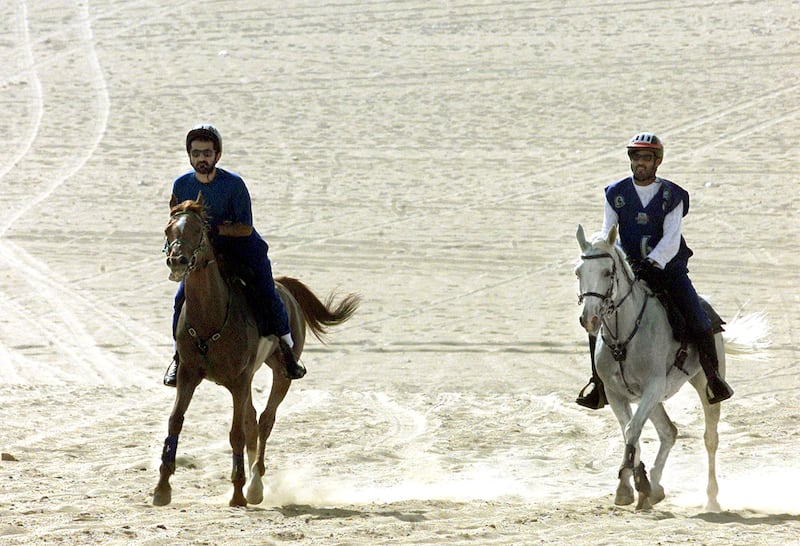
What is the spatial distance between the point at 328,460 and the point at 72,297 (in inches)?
346

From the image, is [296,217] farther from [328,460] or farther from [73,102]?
[328,460]

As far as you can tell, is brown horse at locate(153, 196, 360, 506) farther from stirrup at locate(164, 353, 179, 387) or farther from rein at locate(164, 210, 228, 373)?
stirrup at locate(164, 353, 179, 387)

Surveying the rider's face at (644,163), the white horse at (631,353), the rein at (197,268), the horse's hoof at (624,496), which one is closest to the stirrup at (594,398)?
the white horse at (631,353)

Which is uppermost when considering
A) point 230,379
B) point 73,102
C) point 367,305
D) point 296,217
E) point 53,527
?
point 73,102

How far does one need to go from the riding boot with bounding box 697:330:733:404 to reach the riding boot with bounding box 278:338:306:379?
10.1ft

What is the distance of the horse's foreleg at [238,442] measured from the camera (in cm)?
927

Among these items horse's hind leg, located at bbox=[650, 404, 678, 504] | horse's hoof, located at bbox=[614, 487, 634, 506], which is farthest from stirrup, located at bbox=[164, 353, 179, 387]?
horse's hind leg, located at bbox=[650, 404, 678, 504]

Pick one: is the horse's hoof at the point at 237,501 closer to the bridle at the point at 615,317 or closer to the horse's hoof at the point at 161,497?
the horse's hoof at the point at 161,497

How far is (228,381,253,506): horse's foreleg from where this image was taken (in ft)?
30.4

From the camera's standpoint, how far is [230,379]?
9.34 meters

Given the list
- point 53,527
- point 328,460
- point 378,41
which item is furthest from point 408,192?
point 53,527

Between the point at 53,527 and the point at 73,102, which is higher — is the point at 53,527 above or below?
below

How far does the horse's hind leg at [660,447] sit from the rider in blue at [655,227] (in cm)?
57

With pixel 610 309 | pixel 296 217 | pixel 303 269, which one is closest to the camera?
pixel 610 309
